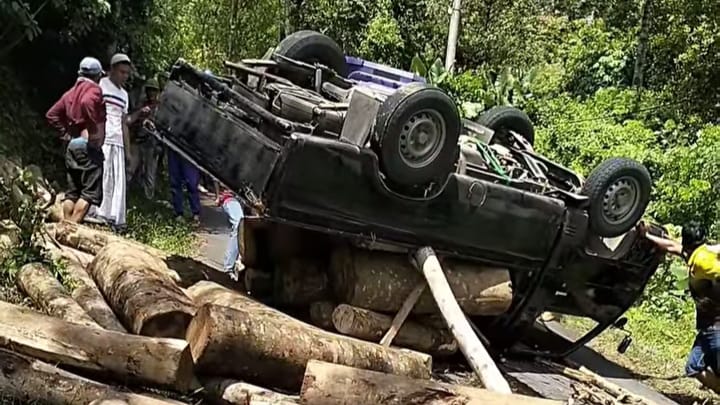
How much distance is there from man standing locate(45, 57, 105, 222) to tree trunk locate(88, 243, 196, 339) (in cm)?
173

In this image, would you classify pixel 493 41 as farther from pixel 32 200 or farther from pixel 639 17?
pixel 32 200

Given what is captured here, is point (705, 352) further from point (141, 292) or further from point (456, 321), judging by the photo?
point (141, 292)

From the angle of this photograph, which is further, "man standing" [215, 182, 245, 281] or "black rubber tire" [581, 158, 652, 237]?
"man standing" [215, 182, 245, 281]

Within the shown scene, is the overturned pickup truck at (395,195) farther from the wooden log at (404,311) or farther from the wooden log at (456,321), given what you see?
the wooden log at (456,321)

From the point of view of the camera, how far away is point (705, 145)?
12.8 meters

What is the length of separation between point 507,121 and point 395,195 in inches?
97.1

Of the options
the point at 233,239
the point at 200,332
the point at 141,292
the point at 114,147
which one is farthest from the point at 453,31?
the point at 200,332

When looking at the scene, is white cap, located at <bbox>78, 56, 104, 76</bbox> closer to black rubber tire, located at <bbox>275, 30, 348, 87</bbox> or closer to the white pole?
black rubber tire, located at <bbox>275, 30, 348, 87</bbox>

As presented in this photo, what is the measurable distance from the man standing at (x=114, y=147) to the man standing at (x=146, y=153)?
153cm

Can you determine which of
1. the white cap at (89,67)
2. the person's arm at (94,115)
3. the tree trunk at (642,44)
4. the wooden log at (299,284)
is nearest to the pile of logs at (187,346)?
the wooden log at (299,284)

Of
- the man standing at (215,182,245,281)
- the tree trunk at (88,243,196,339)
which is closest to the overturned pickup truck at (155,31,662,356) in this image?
the man standing at (215,182,245,281)

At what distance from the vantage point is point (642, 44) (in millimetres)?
19734

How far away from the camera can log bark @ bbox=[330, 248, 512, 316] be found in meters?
6.38

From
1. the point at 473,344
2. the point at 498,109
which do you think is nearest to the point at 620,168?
the point at 498,109
